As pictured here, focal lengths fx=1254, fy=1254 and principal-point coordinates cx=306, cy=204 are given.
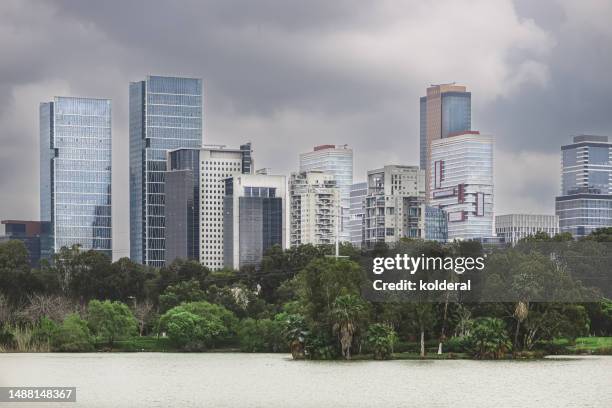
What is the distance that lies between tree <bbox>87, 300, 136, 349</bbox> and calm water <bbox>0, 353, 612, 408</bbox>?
14995 millimetres

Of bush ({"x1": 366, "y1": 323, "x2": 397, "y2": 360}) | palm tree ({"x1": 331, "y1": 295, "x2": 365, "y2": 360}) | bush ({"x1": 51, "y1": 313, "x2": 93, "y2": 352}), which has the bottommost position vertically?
bush ({"x1": 51, "y1": 313, "x2": 93, "y2": 352})

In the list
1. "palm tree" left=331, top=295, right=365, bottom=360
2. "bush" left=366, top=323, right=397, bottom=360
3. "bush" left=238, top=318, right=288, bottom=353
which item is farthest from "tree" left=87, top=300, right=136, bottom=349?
"bush" left=366, top=323, right=397, bottom=360

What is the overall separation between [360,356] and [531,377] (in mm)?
17883

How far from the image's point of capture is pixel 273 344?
3511 inches

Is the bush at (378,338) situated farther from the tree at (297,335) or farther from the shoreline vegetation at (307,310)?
the tree at (297,335)

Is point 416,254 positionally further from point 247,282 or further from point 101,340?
point 247,282

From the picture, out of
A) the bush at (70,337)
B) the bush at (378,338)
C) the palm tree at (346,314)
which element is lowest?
the bush at (70,337)

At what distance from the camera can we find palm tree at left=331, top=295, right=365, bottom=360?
72.0 metres

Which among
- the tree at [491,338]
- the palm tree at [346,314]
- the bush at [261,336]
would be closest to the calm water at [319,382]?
the palm tree at [346,314]

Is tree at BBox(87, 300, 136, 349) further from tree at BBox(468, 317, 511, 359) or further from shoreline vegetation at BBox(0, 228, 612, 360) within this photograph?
tree at BBox(468, 317, 511, 359)

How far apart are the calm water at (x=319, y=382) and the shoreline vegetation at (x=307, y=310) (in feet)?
9.25

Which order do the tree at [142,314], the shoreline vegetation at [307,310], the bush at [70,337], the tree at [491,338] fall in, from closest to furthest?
the tree at [491,338], the shoreline vegetation at [307,310], the bush at [70,337], the tree at [142,314]

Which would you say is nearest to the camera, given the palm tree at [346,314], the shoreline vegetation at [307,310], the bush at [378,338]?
the palm tree at [346,314]

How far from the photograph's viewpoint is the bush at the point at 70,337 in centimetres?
9069
